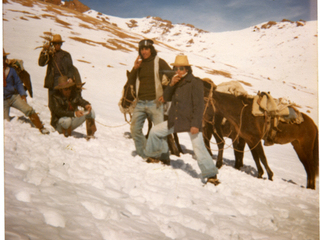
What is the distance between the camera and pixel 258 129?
15.6 feet

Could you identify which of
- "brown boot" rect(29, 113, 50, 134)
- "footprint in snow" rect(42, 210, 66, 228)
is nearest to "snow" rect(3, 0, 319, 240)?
"footprint in snow" rect(42, 210, 66, 228)

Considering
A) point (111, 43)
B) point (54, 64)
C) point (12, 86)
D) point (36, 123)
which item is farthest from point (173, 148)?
point (111, 43)

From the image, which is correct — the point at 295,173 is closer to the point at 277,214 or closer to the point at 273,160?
the point at 273,160

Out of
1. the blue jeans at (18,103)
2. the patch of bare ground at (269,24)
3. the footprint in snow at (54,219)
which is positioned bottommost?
the footprint in snow at (54,219)

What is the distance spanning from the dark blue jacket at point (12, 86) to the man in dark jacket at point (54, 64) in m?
0.51

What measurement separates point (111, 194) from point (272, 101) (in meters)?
3.86

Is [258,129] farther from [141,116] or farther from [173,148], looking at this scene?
[141,116]

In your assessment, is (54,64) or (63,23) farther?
(63,23)

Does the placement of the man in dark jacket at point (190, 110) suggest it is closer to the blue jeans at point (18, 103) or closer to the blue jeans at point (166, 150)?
the blue jeans at point (166, 150)

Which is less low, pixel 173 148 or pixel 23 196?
pixel 23 196

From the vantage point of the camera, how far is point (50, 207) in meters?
2.04

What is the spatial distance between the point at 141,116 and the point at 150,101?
15.0 inches

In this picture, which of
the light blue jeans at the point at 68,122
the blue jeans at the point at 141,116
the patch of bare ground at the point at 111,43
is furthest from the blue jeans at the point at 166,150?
the patch of bare ground at the point at 111,43

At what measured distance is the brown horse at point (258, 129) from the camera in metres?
4.78
